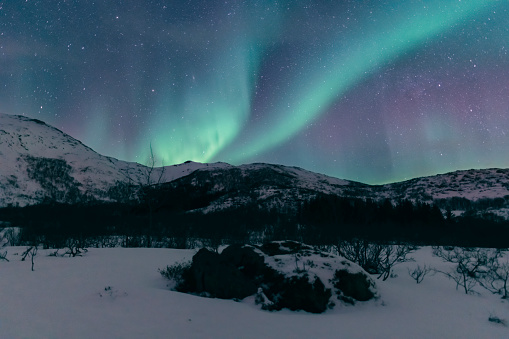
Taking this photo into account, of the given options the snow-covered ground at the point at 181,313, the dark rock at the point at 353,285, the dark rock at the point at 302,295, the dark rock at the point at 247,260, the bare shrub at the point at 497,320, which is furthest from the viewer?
the dark rock at the point at 247,260

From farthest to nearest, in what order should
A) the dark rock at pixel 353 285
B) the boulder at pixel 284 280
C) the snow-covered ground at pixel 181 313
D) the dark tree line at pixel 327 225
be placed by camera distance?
the dark tree line at pixel 327 225
the dark rock at pixel 353 285
the boulder at pixel 284 280
the snow-covered ground at pixel 181 313

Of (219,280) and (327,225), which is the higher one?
(327,225)

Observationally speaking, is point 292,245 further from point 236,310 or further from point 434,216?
point 434,216

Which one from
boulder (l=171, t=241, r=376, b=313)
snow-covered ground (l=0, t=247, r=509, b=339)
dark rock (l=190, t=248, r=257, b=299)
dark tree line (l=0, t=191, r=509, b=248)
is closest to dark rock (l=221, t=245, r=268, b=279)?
boulder (l=171, t=241, r=376, b=313)

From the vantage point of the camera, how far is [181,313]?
23.9ft

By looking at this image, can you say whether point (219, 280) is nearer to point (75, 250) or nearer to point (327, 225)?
point (75, 250)

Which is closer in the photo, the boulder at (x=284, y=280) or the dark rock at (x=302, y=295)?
the dark rock at (x=302, y=295)

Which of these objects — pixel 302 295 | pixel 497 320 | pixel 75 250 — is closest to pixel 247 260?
pixel 302 295

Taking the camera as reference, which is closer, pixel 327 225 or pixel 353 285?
pixel 353 285

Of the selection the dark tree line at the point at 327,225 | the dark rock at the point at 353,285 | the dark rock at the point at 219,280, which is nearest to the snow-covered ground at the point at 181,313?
the dark rock at the point at 353,285

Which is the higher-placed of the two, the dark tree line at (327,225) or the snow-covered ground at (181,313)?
the dark tree line at (327,225)

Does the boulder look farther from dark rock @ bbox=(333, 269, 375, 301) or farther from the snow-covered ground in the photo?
the snow-covered ground

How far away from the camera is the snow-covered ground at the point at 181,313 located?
6.18 m

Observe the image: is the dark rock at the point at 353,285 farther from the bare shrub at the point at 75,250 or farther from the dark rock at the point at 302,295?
the bare shrub at the point at 75,250
